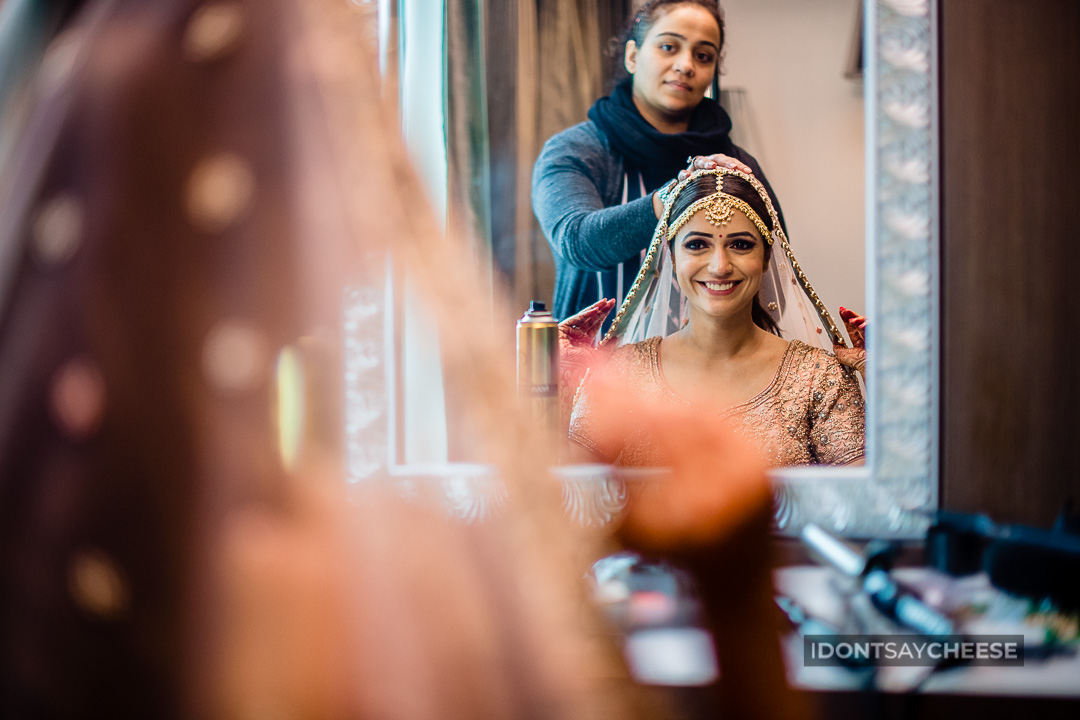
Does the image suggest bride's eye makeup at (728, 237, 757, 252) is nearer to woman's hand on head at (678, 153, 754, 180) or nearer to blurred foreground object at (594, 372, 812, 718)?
woman's hand on head at (678, 153, 754, 180)

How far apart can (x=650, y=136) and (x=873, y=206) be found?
0.24m

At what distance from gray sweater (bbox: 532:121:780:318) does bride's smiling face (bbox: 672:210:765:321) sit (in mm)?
66

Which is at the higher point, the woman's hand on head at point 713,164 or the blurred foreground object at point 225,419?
the woman's hand on head at point 713,164

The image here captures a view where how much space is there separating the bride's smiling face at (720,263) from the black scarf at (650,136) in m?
0.07

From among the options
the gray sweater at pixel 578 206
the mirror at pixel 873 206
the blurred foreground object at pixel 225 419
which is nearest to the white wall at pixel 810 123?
the mirror at pixel 873 206

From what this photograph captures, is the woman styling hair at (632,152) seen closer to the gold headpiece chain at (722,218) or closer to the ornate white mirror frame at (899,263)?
the gold headpiece chain at (722,218)

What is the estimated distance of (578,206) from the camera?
0.69m

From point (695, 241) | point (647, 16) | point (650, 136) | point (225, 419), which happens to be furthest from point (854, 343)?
point (225, 419)

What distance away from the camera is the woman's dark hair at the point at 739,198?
656mm

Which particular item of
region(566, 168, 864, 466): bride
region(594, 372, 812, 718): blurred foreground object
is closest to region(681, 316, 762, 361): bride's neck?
region(566, 168, 864, 466): bride

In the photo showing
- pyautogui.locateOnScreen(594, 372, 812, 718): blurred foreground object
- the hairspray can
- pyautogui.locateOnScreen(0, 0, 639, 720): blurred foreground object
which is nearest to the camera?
pyautogui.locateOnScreen(0, 0, 639, 720): blurred foreground object

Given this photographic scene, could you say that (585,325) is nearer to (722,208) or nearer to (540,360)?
(540,360)

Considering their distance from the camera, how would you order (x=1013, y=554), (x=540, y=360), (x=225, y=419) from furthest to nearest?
(x=540, y=360)
(x=1013, y=554)
(x=225, y=419)

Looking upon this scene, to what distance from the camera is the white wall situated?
0.65 m
